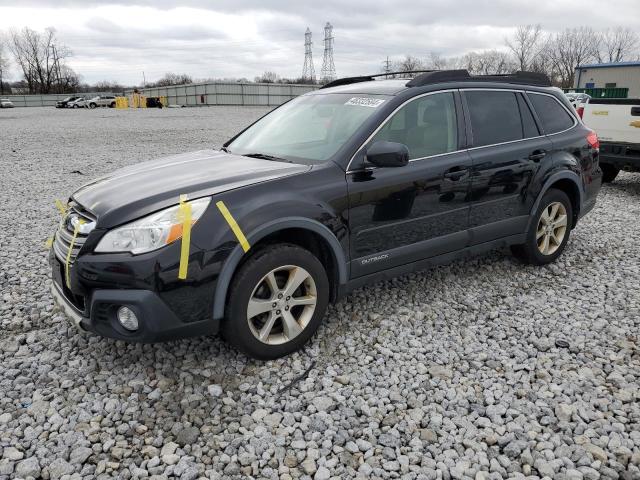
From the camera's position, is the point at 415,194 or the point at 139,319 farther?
the point at 415,194

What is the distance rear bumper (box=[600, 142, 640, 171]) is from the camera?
796cm

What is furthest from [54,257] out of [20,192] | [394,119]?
[20,192]

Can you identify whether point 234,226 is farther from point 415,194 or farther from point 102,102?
point 102,102

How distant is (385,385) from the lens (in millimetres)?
3178

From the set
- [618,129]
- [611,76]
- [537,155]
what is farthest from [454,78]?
[611,76]

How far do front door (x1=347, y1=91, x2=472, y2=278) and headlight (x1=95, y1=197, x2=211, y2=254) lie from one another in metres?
1.18

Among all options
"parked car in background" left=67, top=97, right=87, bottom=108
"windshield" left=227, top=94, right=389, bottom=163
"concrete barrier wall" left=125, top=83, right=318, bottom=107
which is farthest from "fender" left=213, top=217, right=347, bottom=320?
"parked car in background" left=67, top=97, right=87, bottom=108

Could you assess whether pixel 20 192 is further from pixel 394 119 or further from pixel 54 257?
pixel 394 119

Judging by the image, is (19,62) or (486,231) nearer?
(486,231)

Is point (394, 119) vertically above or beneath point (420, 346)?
above

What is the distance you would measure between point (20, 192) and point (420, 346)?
7726 mm

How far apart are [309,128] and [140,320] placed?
208 centimetres

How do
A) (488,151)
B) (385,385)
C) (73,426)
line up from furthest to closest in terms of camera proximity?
(488,151) → (385,385) → (73,426)

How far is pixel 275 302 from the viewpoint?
3.26 metres
